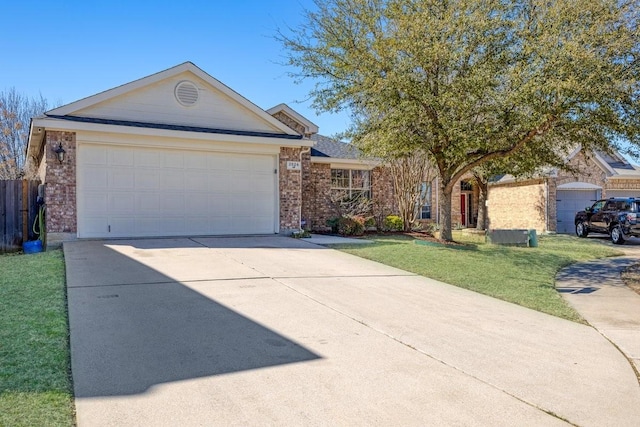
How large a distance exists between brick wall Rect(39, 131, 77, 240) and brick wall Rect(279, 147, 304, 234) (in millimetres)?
5794

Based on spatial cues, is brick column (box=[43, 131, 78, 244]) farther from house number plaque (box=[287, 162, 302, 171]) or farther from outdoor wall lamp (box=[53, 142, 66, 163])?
house number plaque (box=[287, 162, 302, 171])

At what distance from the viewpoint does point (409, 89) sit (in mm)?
11383

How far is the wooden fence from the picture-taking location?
11758 mm

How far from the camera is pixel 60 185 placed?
11.9 m

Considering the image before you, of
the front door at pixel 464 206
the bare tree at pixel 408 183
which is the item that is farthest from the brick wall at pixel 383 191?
the front door at pixel 464 206

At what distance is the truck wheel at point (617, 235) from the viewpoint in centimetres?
1786

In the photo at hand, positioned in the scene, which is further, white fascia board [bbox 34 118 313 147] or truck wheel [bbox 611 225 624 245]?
truck wheel [bbox 611 225 624 245]

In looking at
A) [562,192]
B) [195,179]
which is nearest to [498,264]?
[195,179]

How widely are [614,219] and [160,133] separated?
1686 cm

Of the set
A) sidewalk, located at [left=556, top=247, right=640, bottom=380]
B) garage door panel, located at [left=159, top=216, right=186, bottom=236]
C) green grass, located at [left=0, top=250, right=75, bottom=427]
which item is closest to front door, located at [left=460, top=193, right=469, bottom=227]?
sidewalk, located at [left=556, top=247, right=640, bottom=380]

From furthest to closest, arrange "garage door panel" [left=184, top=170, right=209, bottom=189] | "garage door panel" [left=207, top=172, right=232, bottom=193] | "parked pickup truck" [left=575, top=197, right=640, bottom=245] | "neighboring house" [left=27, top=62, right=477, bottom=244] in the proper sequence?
1. "parked pickup truck" [left=575, top=197, right=640, bottom=245]
2. "garage door panel" [left=207, top=172, right=232, bottom=193]
3. "garage door panel" [left=184, top=170, right=209, bottom=189]
4. "neighboring house" [left=27, top=62, right=477, bottom=244]

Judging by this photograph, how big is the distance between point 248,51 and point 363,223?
7162 mm

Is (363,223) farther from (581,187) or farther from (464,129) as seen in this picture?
(581,187)

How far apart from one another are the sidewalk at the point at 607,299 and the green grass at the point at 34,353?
5130mm
